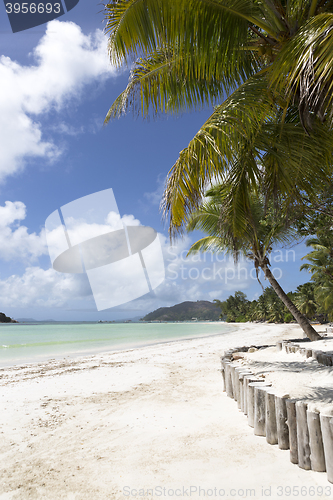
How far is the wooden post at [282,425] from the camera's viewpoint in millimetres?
3617

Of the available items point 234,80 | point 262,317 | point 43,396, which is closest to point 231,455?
point 43,396

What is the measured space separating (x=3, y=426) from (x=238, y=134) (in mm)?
6161

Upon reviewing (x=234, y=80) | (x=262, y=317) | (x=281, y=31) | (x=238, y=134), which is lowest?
(x=262, y=317)

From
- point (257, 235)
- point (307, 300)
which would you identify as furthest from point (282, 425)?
point (307, 300)

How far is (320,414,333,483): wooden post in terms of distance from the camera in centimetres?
293

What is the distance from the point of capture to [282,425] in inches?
143

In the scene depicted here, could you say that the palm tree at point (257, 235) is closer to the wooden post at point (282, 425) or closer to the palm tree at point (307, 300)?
the wooden post at point (282, 425)

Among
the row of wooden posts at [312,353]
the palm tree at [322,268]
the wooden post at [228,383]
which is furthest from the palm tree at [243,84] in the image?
the palm tree at [322,268]

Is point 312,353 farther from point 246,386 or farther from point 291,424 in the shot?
point 291,424

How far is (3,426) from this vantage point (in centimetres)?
527

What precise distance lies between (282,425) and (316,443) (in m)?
0.56

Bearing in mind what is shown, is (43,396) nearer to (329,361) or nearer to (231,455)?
(231,455)

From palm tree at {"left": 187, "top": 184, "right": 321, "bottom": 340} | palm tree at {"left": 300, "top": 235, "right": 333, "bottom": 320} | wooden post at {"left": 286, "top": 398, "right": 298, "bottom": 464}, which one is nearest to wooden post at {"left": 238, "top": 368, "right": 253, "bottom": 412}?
wooden post at {"left": 286, "top": 398, "right": 298, "bottom": 464}

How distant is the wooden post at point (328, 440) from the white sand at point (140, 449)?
0.13 meters
